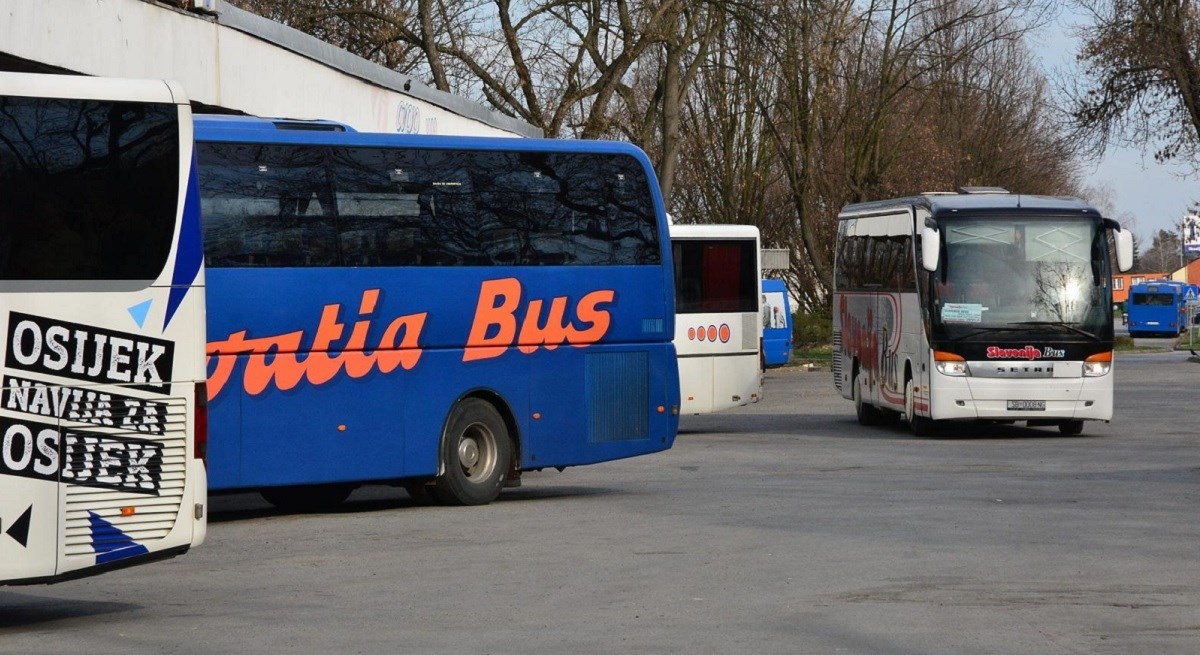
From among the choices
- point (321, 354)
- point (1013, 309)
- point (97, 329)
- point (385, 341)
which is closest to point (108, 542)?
point (97, 329)

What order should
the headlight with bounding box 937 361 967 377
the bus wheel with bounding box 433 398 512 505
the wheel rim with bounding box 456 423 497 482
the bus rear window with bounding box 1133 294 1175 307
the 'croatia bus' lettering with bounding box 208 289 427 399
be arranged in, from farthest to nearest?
1. the bus rear window with bounding box 1133 294 1175 307
2. the headlight with bounding box 937 361 967 377
3. the wheel rim with bounding box 456 423 497 482
4. the bus wheel with bounding box 433 398 512 505
5. the 'croatia bus' lettering with bounding box 208 289 427 399

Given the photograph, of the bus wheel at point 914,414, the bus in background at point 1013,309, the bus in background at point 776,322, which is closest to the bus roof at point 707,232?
the bus in background at point 1013,309

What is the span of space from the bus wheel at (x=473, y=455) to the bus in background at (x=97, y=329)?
20.2ft

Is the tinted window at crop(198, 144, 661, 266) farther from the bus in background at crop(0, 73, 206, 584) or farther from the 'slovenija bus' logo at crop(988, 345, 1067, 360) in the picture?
the 'slovenija bus' logo at crop(988, 345, 1067, 360)

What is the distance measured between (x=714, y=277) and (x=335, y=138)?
11714 millimetres

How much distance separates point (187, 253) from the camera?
10.4 metres

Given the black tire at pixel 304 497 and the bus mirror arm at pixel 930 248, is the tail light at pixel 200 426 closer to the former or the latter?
the black tire at pixel 304 497

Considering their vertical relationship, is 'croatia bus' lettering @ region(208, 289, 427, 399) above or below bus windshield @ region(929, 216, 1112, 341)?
below

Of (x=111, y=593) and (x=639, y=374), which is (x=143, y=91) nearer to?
(x=111, y=593)

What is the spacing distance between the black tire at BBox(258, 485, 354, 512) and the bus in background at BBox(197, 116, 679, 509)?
0.02 metres

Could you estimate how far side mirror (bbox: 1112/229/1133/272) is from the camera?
2405 centimetres

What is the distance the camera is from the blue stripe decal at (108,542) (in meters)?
9.66

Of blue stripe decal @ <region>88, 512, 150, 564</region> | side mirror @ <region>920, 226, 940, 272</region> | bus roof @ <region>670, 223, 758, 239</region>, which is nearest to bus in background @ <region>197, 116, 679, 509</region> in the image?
blue stripe decal @ <region>88, 512, 150, 564</region>

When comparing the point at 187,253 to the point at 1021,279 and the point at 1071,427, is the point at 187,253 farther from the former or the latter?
the point at 1071,427
